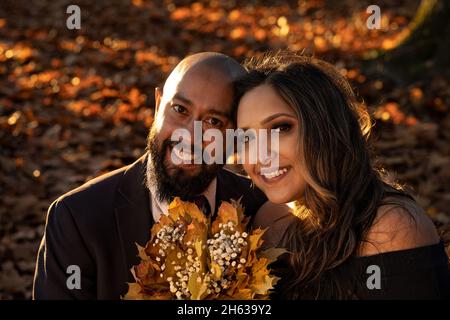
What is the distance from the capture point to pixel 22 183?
5.68m

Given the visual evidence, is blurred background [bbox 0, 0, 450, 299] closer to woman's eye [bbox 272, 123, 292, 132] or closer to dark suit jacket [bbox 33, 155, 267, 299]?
woman's eye [bbox 272, 123, 292, 132]

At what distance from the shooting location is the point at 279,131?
3.04 metres

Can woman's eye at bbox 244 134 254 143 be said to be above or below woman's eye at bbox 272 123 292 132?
below

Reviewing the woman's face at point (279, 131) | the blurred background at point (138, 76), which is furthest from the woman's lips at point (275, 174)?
the blurred background at point (138, 76)

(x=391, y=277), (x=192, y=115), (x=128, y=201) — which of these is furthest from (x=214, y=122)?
(x=391, y=277)

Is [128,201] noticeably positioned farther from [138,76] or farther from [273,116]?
[138,76]

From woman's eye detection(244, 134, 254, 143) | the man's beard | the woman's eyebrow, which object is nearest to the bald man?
the man's beard

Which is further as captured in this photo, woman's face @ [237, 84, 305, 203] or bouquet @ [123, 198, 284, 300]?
woman's face @ [237, 84, 305, 203]

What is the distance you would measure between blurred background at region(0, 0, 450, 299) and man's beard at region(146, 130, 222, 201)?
3.71ft

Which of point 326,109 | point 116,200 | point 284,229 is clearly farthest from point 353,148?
point 116,200

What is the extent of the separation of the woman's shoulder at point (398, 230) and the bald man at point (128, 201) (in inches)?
36.5

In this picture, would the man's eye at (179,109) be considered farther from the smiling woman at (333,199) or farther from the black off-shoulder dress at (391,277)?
the black off-shoulder dress at (391,277)

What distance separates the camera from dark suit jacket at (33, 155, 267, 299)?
3.23 metres

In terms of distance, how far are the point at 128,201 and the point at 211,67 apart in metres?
0.84
